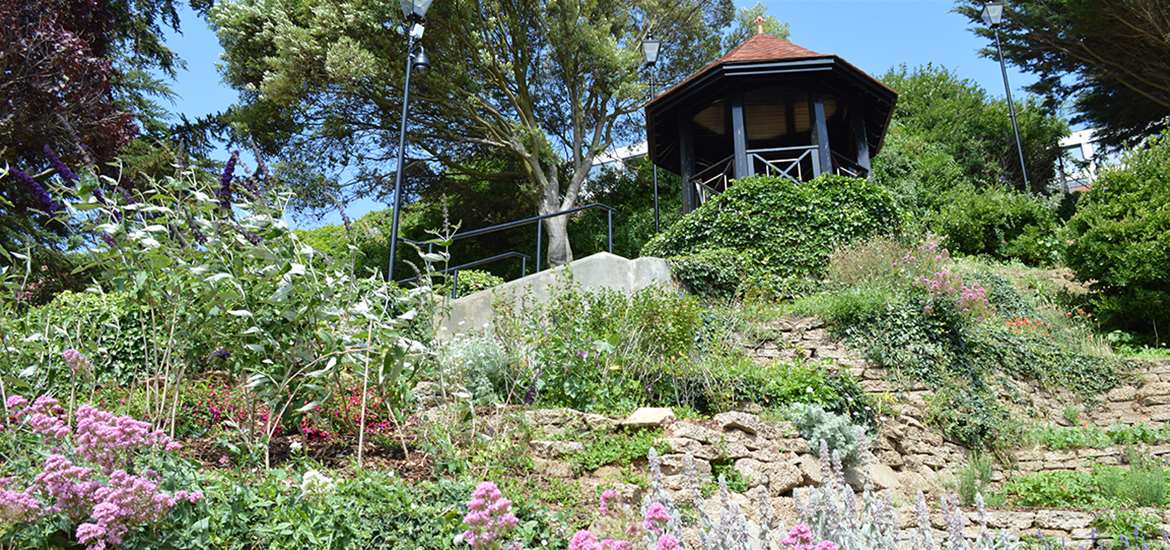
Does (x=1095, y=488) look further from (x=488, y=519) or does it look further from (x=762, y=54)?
(x=762, y=54)

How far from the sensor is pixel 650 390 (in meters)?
5.87

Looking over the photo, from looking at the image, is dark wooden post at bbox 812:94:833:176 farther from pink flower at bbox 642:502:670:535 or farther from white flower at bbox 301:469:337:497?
pink flower at bbox 642:502:670:535

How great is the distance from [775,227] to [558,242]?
19.3 feet

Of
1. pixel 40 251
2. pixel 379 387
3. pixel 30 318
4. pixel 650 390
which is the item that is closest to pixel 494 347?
pixel 650 390

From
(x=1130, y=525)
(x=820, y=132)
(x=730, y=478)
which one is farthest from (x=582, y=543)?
(x=820, y=132)

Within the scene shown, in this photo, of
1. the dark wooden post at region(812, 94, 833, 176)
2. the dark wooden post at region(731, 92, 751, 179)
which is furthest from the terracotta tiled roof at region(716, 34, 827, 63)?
the dark wooden post at region(812, 94, 833, 176)

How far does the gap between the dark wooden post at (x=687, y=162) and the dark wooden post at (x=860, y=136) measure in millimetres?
2611

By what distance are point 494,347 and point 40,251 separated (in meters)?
7.50

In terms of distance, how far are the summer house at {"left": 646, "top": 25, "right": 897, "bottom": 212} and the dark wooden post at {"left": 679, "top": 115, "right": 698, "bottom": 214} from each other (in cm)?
2

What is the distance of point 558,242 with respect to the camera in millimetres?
15719

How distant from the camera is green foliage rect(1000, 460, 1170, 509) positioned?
18.4 ft

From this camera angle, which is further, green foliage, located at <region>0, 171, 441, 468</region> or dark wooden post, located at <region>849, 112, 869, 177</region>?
dark wooden post, located at <region>849, 112, 869, 177</region>

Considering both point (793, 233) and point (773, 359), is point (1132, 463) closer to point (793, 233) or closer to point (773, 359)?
point (773, 359)

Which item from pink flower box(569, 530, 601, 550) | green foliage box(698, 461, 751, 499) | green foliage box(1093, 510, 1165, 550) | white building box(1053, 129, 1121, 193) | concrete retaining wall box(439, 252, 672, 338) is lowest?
green foliage box(1093, 510, 1165, 550)
